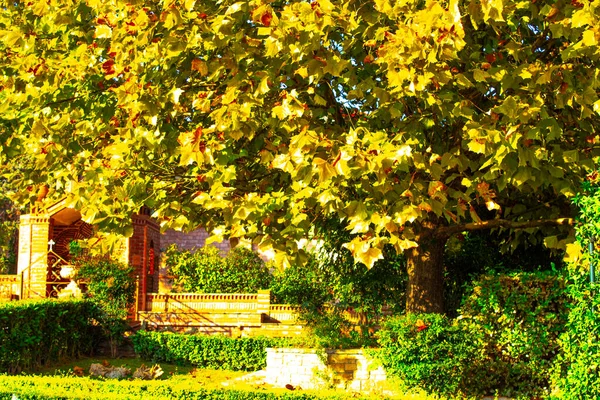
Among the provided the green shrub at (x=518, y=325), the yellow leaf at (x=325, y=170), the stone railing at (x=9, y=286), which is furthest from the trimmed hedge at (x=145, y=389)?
the stone railing at (x=9, y=286)

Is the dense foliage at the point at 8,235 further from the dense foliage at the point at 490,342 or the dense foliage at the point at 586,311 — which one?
the dense foliage at the point at 586,311

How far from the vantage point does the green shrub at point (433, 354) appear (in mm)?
12156

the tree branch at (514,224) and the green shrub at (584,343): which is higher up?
the tree branch at (514,224)

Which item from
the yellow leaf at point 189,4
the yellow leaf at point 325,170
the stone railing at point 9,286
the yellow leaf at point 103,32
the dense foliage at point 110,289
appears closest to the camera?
the yellow leaf at point 325,170

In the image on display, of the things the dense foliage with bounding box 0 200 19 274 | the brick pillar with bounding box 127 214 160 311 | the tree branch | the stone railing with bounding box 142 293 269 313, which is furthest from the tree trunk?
the dense foliage with bounding box 0 200 19 274

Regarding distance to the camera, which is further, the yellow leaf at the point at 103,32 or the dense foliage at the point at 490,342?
the dense foliage at the point at 490,342

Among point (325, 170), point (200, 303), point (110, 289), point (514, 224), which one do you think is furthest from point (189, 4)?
point (200, 303)

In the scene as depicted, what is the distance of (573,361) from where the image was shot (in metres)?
11.4

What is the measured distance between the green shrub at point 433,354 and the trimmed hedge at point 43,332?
8698 mm

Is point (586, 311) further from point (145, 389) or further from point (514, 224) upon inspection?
point (145, 389)

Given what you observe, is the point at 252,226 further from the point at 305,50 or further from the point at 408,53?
the point at 408,53

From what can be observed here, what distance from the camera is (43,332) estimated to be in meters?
17.5

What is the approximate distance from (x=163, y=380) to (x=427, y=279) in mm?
5705

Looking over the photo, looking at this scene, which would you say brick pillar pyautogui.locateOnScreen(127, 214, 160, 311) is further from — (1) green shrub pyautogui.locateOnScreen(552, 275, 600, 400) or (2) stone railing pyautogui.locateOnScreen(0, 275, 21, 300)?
(1) green shrub pyautogui.locateOnScreen(552, 275, 600, 400)
